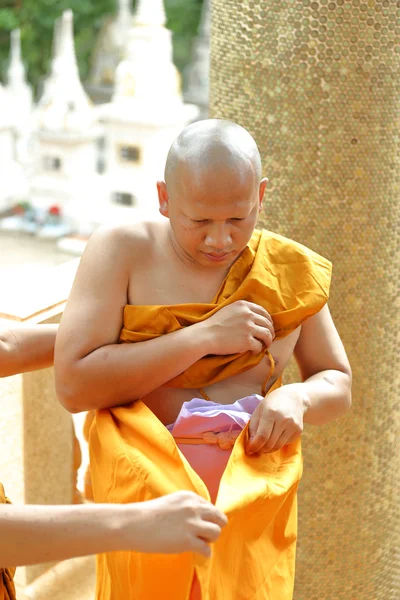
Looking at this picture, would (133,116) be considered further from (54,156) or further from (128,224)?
(128,224)

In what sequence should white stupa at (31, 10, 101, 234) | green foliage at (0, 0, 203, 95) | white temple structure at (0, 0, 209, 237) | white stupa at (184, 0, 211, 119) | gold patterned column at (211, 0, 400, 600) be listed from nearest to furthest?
gold patterned column at (211, 0, 400, 600) → white temple structure at (0, 0, 209, 237) → white stupa at (31, 10, 101, 234) → green foliage at (0, 0, 203, 95) → white stupa at (184, 0, 211, 119)

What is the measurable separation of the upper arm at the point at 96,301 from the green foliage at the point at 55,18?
375 inches

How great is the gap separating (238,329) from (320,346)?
224 millimetres

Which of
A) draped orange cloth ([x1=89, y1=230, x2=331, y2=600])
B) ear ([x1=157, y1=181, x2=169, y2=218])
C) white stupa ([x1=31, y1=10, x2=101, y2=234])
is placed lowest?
white stupa ([x1=31, y1=10, x2=101, y2=234])

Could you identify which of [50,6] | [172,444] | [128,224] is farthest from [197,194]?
[50,6]

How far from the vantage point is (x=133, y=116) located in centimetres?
882

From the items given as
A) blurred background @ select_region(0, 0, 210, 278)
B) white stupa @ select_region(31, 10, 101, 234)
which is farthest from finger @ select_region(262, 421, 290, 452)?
white stupa @ select_region(31, 10, 101, 234)

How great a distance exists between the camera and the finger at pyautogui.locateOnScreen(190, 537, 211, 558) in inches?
44.9

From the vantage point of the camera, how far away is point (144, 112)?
877 cm

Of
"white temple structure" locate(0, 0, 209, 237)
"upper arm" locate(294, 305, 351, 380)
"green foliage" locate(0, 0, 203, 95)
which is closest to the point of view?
"upper arm" locate(294, 305, 351, 380)

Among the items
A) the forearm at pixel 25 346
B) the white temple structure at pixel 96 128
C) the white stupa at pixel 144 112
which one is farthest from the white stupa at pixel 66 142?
the forearm at pixel 25 346

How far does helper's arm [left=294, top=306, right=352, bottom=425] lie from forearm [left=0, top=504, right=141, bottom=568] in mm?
411

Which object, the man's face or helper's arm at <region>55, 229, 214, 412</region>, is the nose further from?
helper's arm at <region>55, 229, 214, 412</region>

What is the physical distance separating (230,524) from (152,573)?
0.12 m
